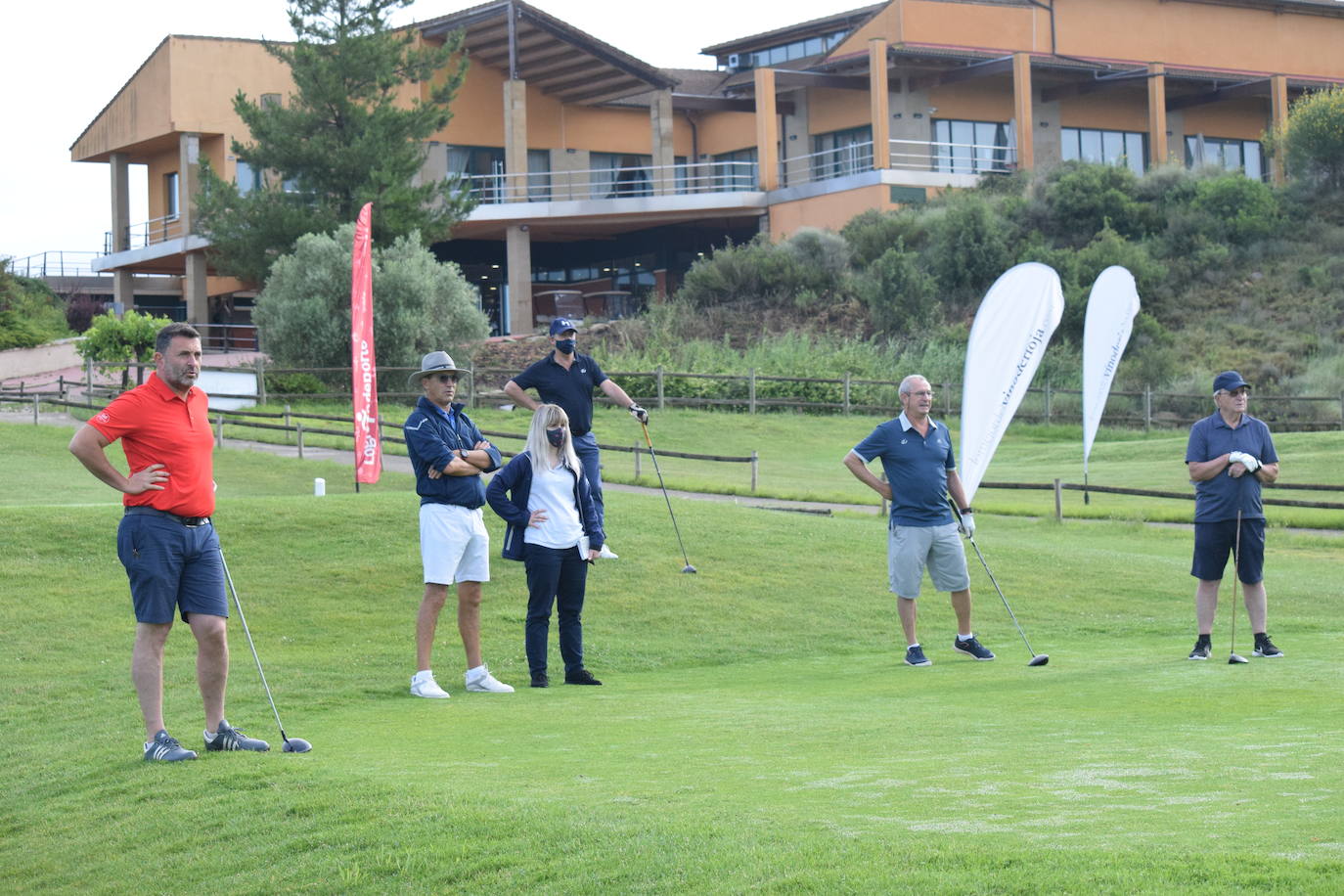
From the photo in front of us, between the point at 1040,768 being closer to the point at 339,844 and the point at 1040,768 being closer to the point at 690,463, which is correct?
the point at 339,844

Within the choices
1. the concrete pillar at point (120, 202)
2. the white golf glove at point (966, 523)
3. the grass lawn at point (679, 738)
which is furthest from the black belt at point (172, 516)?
the concrete pillar at point (120, 202)

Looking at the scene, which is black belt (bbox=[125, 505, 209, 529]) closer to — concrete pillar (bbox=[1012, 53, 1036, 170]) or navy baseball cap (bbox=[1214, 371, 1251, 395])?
navy baseball cap (bbox=[1214, 371, 1251, 395])

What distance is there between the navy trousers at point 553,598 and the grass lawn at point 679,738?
0.42 metres

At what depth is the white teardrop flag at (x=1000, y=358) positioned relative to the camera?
13695mm

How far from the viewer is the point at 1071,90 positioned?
57219 mm

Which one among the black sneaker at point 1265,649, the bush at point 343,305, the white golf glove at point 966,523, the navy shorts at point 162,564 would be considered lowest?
the black sneaker at point 1265,649

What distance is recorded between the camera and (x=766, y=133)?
54344 millimetres

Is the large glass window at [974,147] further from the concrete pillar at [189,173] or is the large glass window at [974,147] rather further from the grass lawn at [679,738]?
the grass lawn at [679,738]

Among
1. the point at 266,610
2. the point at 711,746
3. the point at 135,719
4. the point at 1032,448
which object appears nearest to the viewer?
the point at 711,746

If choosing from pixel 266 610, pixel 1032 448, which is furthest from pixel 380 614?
pixel 1032 448

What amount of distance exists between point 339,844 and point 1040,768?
2.72m

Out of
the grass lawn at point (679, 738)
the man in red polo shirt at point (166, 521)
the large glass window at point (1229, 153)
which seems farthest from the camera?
the large glass window at point (1229, 153)

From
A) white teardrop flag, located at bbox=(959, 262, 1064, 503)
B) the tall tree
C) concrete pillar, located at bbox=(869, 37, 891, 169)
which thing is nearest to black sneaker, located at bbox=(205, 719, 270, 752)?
white teardrop flag, located at bbox=(959, 262, 1064, 503)

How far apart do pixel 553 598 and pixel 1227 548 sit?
4.63 m
